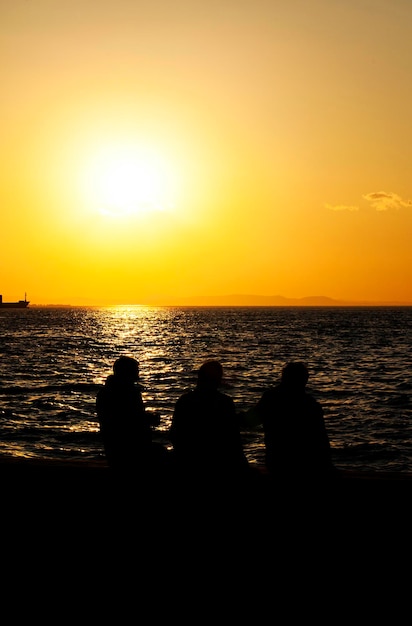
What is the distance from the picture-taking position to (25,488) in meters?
5.96

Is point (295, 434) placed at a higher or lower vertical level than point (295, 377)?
lower

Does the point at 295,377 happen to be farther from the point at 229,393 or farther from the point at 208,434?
the point at 229,393

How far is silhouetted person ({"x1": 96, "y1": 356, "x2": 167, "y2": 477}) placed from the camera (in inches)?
218

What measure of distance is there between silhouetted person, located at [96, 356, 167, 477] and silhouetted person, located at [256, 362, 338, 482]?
1011 millimetres

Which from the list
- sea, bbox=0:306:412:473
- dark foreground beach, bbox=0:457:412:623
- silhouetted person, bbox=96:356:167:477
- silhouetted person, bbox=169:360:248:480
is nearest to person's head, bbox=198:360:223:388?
silhouetted person, bbox=169:360:248:480

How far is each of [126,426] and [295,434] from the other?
1423mm

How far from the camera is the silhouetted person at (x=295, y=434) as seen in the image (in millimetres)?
5207

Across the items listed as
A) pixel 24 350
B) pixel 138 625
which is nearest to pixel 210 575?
pixel 138 625

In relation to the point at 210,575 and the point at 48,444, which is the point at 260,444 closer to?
the point at 48,444

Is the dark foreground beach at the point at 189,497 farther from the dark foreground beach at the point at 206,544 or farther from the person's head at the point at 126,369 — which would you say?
the person's head at the point at 126,369

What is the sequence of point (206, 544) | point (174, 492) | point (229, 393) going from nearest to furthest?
1. point (206, 544)
2. point (174, 492)
3. point (229, 393)

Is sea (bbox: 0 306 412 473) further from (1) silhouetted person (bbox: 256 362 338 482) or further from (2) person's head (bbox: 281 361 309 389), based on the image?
(2) person's head (bbox: 281 361 309 389)

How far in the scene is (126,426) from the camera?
18.2 feet

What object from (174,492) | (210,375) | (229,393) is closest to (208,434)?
(210,375)
